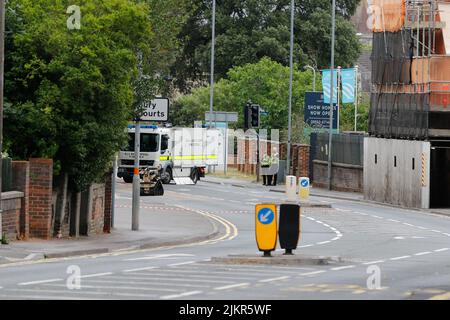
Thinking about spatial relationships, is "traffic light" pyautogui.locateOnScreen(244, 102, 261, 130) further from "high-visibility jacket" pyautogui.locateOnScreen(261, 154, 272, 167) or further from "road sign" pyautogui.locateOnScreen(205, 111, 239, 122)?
"road sign" pyautogui.locateOnScreen(205, 111, 239, 122)

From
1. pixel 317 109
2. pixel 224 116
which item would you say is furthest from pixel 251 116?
pixel 224 116

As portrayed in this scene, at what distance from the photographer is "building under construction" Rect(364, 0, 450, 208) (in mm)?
53719

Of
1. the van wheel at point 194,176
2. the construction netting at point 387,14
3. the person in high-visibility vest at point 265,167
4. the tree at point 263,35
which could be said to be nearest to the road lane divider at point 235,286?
the construction netting at point 387,14

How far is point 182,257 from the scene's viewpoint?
88.2ft

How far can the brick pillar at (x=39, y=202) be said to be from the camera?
30891 mm

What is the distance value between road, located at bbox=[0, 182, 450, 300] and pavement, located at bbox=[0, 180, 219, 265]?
60 centimetres

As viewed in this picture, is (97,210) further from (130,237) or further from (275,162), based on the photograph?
(275,162)

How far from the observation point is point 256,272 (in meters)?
22.4

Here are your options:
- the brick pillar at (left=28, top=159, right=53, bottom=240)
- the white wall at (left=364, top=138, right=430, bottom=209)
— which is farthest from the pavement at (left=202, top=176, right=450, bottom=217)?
the brick pillar at (left=28, top=159, right=53, bottom=240)

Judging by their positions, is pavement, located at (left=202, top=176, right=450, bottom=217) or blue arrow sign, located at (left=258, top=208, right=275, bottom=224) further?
pavement, located at (left=202, top=176, right=450, bottom=217)

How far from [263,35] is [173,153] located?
3859 cm

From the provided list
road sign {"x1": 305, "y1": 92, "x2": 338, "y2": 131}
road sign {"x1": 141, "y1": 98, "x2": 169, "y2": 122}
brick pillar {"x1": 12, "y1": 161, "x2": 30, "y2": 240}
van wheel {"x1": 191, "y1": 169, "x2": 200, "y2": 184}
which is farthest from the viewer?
road sign {"x1": 305, "y1": 92, "x2": 338, "y2": 131}

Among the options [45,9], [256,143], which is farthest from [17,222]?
[256,143]

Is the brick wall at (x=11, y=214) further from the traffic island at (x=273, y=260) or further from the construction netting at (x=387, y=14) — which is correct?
the construction netting at (x=387, y=14)
